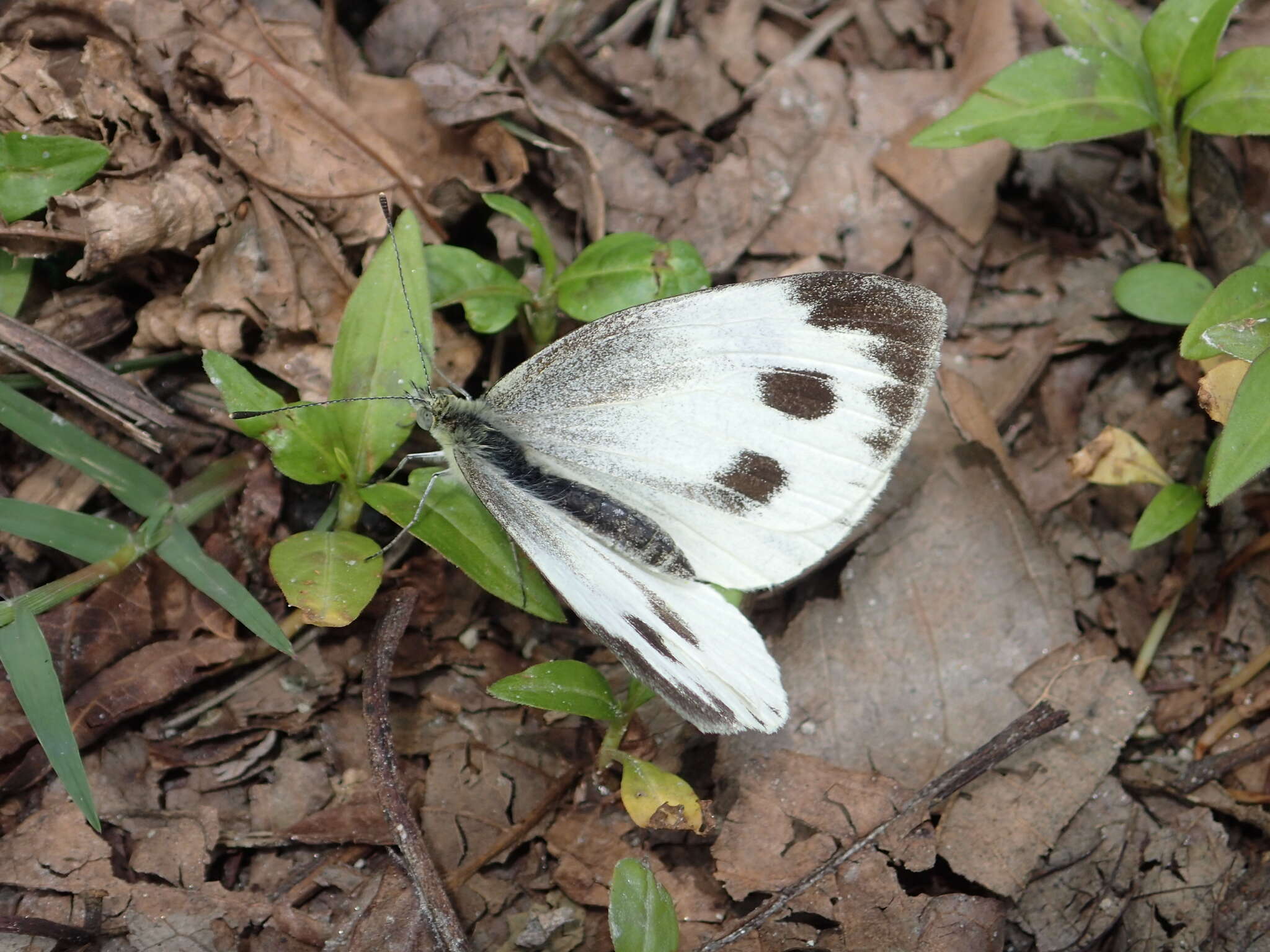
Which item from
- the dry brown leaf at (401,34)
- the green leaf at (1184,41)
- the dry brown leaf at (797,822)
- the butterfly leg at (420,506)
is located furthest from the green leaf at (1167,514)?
the dry brown leaf at (401,34)

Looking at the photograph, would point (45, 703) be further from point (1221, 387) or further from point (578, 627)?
point (1221, 387)

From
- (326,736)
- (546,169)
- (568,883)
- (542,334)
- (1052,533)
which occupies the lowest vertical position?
(568,883)

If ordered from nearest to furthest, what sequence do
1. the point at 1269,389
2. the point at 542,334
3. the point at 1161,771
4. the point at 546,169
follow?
the point at 1269,389, the point at 1161,771, the point at 542,334, the point at 546,169

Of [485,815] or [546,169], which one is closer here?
[485,815]

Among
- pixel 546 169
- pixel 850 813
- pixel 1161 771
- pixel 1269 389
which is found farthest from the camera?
pixel 546 169

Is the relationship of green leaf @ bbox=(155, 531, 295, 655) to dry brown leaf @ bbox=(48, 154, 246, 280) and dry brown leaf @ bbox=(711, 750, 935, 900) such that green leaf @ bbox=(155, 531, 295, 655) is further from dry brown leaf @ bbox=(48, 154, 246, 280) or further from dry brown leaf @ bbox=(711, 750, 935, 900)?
dry brown leaf @ bbox=(711, 750, 935, 900)

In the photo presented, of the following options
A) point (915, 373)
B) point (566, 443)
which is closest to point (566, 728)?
point (566, 443)

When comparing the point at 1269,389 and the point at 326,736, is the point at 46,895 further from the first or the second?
the point at 1269,389

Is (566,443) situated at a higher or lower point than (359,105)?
lower
